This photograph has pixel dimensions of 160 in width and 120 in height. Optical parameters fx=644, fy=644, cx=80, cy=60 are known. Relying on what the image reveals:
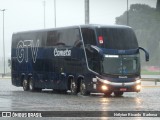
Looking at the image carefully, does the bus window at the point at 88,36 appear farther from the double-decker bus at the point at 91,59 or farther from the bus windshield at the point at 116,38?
the bus windshield at the point at 116,38

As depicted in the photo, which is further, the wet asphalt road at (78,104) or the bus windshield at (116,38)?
the bus windshield at (116,38)

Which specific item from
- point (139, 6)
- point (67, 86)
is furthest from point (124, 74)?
point (139, 6)

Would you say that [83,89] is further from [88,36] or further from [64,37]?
[64,37]

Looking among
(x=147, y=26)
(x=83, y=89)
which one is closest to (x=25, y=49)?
(x=83, y=89)

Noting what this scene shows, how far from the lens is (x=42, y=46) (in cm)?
3634

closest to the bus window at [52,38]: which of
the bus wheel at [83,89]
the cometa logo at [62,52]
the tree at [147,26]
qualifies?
the cometa logo at [62,52]

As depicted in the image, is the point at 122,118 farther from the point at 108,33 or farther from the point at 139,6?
the point at 139,6

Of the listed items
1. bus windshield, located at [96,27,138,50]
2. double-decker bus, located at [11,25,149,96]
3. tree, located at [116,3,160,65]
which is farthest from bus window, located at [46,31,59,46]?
tree, located at [116,3,160,65]

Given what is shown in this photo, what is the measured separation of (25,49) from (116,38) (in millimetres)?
9187

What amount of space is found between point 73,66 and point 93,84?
7.59ft

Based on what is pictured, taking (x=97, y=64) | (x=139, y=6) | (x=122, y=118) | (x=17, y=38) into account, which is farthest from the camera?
(x=139, y=6)

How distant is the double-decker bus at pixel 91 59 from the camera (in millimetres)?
30547

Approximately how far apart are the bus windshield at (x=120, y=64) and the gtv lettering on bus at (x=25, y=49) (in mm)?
7537

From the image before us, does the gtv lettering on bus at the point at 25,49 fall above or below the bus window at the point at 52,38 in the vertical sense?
below
